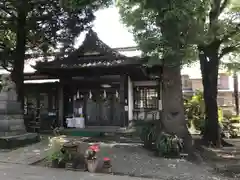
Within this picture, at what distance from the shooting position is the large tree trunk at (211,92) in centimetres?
1270

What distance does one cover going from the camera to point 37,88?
18.1 metres

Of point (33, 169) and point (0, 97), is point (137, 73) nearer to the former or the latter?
point (0, 97)

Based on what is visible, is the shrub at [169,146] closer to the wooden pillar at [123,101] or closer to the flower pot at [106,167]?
the flower pot at [106,167]

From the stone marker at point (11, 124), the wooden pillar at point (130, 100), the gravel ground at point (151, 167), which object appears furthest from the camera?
the wooden pillar at point (130, 100)

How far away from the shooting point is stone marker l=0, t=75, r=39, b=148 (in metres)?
11.1

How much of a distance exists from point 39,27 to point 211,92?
9.94m

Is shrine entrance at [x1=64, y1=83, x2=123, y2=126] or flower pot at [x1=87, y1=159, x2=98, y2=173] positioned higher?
shrine entrance at [x1=64, y1=83, x2=123, y2=126]

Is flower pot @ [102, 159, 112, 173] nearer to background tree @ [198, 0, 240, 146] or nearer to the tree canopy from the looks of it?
the tree canopy

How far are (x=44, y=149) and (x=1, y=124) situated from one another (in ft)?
8.30

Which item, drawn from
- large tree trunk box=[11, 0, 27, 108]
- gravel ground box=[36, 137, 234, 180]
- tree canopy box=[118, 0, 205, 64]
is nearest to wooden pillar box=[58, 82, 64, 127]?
large tree trunk box=[11, 0, 27, 108]

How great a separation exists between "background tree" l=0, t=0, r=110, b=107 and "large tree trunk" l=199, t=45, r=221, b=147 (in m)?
6.57

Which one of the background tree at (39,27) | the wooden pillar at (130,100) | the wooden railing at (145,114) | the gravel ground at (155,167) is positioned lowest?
the gravel ground at (155,167)

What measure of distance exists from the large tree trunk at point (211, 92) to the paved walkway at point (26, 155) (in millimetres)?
8124

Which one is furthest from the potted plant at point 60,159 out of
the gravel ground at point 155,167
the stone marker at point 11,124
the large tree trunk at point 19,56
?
the large tree trunk at point 19,56
